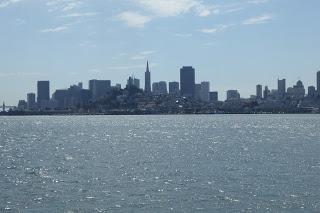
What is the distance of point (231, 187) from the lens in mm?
44906

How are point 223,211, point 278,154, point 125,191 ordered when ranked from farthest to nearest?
point 278,154 < point 125,191 < point 223,211

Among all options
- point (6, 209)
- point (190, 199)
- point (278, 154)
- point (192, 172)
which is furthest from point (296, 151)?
point (6, 209)

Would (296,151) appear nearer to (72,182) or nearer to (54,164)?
(54,164)

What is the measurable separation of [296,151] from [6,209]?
156ft

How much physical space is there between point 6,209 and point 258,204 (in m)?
14.6

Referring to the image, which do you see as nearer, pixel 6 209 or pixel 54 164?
pixel 6 209

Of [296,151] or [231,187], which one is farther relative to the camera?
[296,151]

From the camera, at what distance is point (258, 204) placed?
126ft

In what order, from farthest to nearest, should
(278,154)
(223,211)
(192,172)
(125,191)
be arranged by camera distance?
(278,154), (192,172), (125,191), (223,211)

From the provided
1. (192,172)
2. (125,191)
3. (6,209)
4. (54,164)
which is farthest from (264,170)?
(6,209)

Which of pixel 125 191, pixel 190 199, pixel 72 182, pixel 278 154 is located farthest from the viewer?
pixel 278 154

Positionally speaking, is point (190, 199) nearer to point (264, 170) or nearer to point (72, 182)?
point (72, 182)

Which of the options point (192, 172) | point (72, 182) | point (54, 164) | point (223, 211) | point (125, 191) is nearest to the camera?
point (223, 211)

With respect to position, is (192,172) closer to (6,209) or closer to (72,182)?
(72,182)
